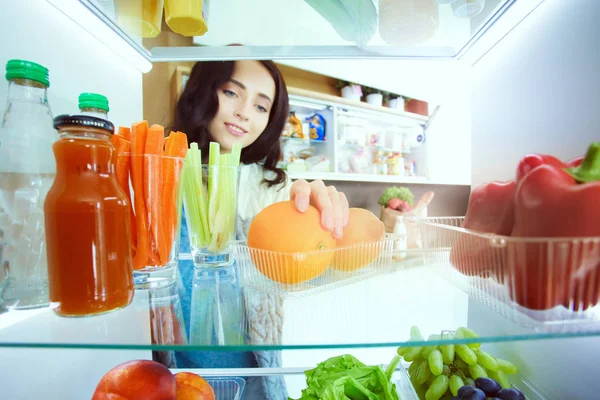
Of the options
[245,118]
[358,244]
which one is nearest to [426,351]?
[358,244]

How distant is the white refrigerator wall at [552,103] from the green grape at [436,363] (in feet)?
0.58

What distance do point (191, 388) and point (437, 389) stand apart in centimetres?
38

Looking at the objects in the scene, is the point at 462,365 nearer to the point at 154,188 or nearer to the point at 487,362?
the point at 487,362

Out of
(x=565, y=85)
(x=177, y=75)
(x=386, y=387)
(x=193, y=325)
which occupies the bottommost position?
(x=386, y=387)

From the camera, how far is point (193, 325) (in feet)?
1.02

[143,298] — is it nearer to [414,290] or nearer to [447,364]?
[414,290]

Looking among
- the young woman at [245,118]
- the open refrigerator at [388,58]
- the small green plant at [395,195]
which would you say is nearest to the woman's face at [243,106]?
the young woman at [245,118]

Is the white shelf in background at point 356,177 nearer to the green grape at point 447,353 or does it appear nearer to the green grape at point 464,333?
the green grape at point 447,353

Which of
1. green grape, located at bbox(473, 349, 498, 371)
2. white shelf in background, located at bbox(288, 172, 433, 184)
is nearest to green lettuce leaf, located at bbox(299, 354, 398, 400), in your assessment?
green grape, located at bbox(473, 349, 498, 371)

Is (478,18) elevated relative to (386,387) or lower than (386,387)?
elevated

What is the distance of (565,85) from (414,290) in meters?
0.45

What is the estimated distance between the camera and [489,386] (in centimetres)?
47

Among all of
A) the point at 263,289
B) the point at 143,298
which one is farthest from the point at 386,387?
the point at 143,298

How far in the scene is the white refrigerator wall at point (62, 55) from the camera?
48cm
